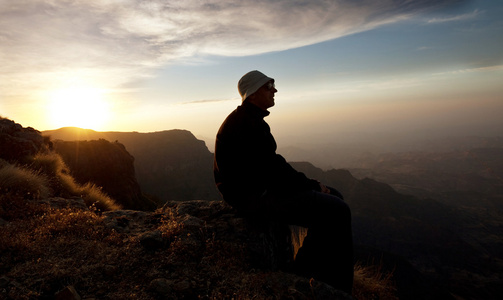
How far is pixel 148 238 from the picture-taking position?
4012 mm

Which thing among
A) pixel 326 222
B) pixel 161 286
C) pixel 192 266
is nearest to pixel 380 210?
pixel 326 222

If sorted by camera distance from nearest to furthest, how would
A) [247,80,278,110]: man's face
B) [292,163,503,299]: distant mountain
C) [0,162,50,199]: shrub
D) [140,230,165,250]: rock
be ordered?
[140,230,165,250]: rock → [247,80,278,110]: man's face → [0,162,50,199]: shrub → [292,163,503,299]: distant mountain

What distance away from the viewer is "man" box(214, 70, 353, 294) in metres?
3.69

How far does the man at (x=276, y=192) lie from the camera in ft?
12.1

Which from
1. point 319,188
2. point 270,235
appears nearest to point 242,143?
point 319,188

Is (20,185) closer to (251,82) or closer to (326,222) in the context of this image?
(251,82)

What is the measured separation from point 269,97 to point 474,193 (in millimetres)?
244644

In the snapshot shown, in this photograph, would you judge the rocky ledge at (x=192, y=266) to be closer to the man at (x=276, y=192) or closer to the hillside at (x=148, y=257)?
the hillside at (x=148, y=257)

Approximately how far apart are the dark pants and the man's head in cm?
165

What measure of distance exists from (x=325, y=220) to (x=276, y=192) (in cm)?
95

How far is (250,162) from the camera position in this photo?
3.65 m

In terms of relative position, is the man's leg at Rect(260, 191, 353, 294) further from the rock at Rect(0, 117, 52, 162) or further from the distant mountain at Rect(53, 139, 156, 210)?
the distant mountain at Rect(53, 139, 156, 210)

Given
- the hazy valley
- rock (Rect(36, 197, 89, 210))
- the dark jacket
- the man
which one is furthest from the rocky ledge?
the hazy valley

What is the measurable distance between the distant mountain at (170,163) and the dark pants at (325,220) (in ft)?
232
